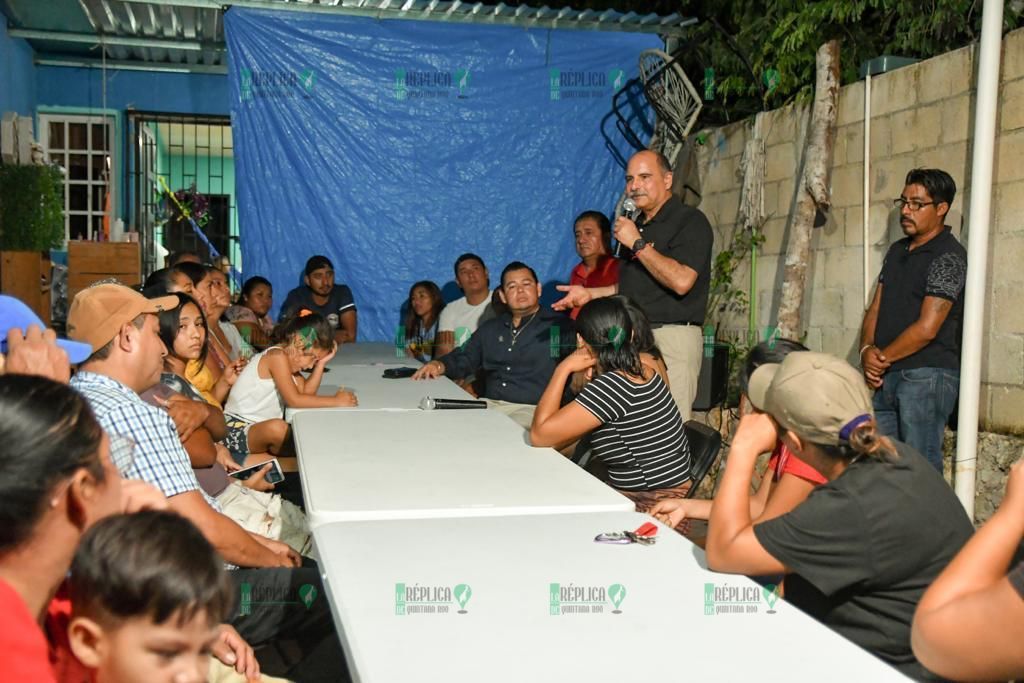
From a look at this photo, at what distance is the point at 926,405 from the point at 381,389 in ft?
7.75

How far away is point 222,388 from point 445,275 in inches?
124

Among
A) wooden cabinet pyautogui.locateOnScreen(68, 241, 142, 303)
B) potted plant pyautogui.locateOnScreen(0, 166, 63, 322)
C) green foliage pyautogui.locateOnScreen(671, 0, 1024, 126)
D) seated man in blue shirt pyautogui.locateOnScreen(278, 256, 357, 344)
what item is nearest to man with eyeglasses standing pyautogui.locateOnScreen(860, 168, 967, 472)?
green foliage pyautogui.locateOnScreen(671, 0, 1024, 126)

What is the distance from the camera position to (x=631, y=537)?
193 cm

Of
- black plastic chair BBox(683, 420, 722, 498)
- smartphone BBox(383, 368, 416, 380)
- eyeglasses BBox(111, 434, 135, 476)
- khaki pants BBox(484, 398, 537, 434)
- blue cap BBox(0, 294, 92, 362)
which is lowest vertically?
khaki pants BBox(484, 398, 537, 434)

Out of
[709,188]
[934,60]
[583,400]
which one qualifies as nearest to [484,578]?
[583,400]

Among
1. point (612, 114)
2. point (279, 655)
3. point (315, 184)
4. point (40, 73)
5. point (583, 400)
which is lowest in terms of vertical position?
point (279, 655)

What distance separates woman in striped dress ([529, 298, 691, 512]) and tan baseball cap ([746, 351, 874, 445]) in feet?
3.82

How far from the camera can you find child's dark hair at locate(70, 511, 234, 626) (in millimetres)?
1150

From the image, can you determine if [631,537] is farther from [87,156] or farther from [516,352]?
[87,156]

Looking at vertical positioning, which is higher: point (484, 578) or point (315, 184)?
point (315, 184)

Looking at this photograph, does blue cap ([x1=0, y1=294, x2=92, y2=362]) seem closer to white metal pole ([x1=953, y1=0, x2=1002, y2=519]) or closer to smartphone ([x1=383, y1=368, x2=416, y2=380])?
smartphone ([x1=383, y1=368, x2=416, y2=380])

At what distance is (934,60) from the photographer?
4656mm

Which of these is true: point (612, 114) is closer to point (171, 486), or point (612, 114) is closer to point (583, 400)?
point (583, 400)

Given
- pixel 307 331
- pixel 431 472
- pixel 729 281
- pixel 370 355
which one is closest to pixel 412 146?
pixel 370 355
